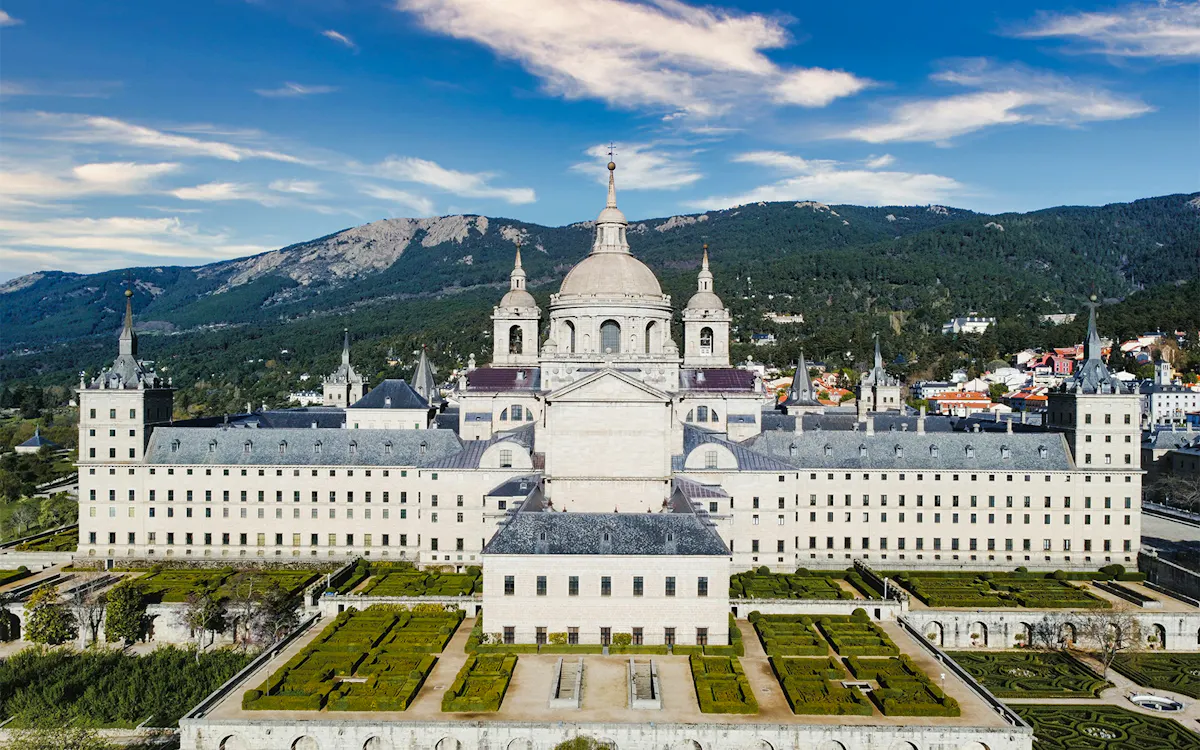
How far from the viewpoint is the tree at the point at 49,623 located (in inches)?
2176

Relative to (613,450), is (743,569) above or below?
below

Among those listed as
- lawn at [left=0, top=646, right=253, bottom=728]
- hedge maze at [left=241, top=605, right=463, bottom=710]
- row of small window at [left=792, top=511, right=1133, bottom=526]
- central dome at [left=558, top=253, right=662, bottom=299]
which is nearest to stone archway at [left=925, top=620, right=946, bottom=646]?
row of small window at [left=792, top=511, right=1133, bottom=526]

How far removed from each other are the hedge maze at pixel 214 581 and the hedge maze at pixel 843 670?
3058 centimetres

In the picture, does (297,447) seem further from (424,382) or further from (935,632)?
(935,632)

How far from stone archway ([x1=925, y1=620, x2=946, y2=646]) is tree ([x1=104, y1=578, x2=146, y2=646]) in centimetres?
4637

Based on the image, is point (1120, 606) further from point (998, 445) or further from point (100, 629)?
point (100, 629)

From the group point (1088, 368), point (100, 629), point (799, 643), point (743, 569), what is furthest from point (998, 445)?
point (100, 629)

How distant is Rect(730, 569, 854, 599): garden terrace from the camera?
59.9 m

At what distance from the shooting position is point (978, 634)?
188 feet

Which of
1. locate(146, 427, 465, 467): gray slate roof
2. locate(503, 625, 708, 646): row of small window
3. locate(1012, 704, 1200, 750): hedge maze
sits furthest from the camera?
locate(146, 427, 465, 467): gray slate roof

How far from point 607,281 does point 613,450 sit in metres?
20.6

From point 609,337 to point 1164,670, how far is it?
148 feet

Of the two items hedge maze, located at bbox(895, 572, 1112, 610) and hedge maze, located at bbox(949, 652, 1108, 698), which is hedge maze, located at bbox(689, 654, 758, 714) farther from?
hedge maze, located at bbox(895, 572, 1112, 610)

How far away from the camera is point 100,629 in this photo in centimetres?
5700
